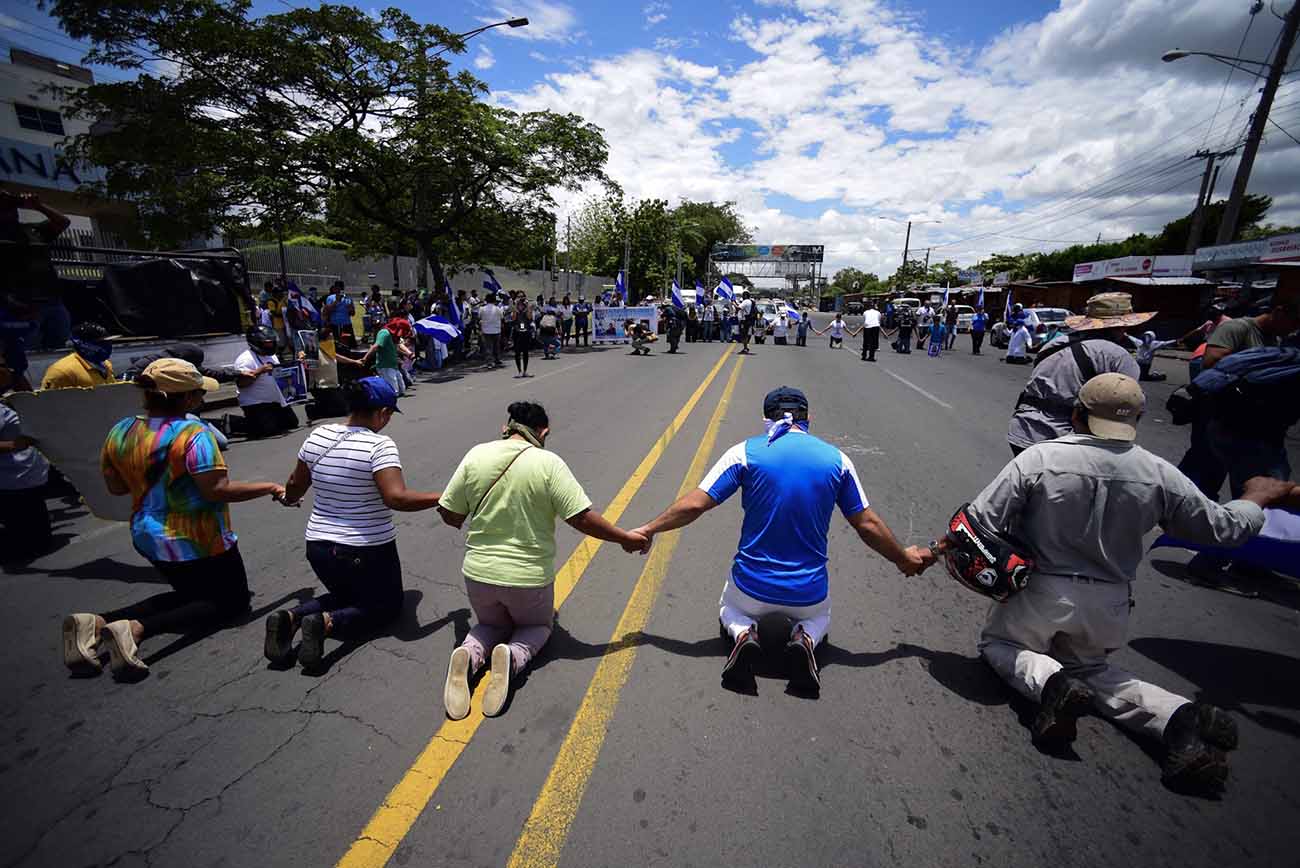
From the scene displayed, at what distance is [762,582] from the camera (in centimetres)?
284

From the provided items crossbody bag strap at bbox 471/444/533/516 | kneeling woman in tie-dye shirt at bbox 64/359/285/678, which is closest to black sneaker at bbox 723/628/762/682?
crossbody bag strap at bbox 471/444/533/516

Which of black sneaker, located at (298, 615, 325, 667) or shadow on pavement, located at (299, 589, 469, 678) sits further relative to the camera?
shadow on pavement, located at (299, 589, 469, 678)

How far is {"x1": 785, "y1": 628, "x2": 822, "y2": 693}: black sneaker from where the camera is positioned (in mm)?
2686

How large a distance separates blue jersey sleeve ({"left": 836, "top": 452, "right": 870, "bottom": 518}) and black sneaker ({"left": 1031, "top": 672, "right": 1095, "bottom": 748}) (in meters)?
1.02

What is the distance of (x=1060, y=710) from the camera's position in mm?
2330

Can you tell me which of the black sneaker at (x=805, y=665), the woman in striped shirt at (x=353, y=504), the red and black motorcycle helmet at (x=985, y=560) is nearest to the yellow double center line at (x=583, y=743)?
the black sneaker at (x=805, y=665)

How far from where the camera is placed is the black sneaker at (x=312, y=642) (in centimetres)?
279

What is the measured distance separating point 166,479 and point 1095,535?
4.39 meters

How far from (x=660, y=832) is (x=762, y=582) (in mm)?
1176

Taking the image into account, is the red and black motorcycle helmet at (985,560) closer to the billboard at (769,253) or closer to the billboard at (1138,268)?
the billboard at (1138,268)

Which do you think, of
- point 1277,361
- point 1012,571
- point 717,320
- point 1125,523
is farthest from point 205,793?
point 717,320

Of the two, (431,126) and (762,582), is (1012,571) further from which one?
(431,126)

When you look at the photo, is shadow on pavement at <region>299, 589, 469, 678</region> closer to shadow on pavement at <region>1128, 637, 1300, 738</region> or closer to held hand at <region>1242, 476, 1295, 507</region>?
shadow on pavement at <region>1128, 637, 1300, 738</region>

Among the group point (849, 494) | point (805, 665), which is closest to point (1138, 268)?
point (849, 494)
